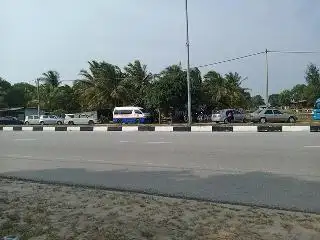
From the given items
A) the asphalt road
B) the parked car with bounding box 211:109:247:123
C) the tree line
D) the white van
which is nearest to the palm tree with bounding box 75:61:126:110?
the tree line

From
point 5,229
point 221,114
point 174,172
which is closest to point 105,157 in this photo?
point 174,172

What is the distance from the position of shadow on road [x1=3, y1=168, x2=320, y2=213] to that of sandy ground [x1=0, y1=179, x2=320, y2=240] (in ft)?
2.25

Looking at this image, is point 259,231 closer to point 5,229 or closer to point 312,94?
point 5,229

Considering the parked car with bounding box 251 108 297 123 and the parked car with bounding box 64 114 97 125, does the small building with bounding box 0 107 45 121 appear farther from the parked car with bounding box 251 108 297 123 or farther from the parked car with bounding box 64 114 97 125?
the parked car with bounding box 251 108 297 123

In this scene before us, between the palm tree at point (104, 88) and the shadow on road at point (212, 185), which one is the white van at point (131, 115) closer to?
the palm tree at point (104, 88)

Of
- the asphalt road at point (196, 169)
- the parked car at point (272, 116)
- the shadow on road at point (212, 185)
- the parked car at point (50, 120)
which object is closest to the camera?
the shadow on road at point (212, 185)

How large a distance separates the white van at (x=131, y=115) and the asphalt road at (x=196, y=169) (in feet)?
98.5

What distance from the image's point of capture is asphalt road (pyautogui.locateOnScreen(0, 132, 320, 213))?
6836 mm

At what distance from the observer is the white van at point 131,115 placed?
44659 mm

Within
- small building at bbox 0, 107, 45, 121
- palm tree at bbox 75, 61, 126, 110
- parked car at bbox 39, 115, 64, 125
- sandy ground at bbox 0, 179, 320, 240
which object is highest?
palm tree at bbox 75, 61, 126, 110

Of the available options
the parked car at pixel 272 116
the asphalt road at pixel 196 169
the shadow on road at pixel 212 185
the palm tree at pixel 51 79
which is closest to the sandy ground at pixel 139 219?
the shadow on road at pixel 212 185

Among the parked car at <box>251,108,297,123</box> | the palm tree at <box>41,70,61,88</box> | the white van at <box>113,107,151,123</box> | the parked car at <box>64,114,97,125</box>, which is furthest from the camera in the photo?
the palm tree at <box>41,70,61,88</box>

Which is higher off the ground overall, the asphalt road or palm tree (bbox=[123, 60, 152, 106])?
palm tree (bbox=[123, 60, 152, 106])

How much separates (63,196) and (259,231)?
3044 mm
